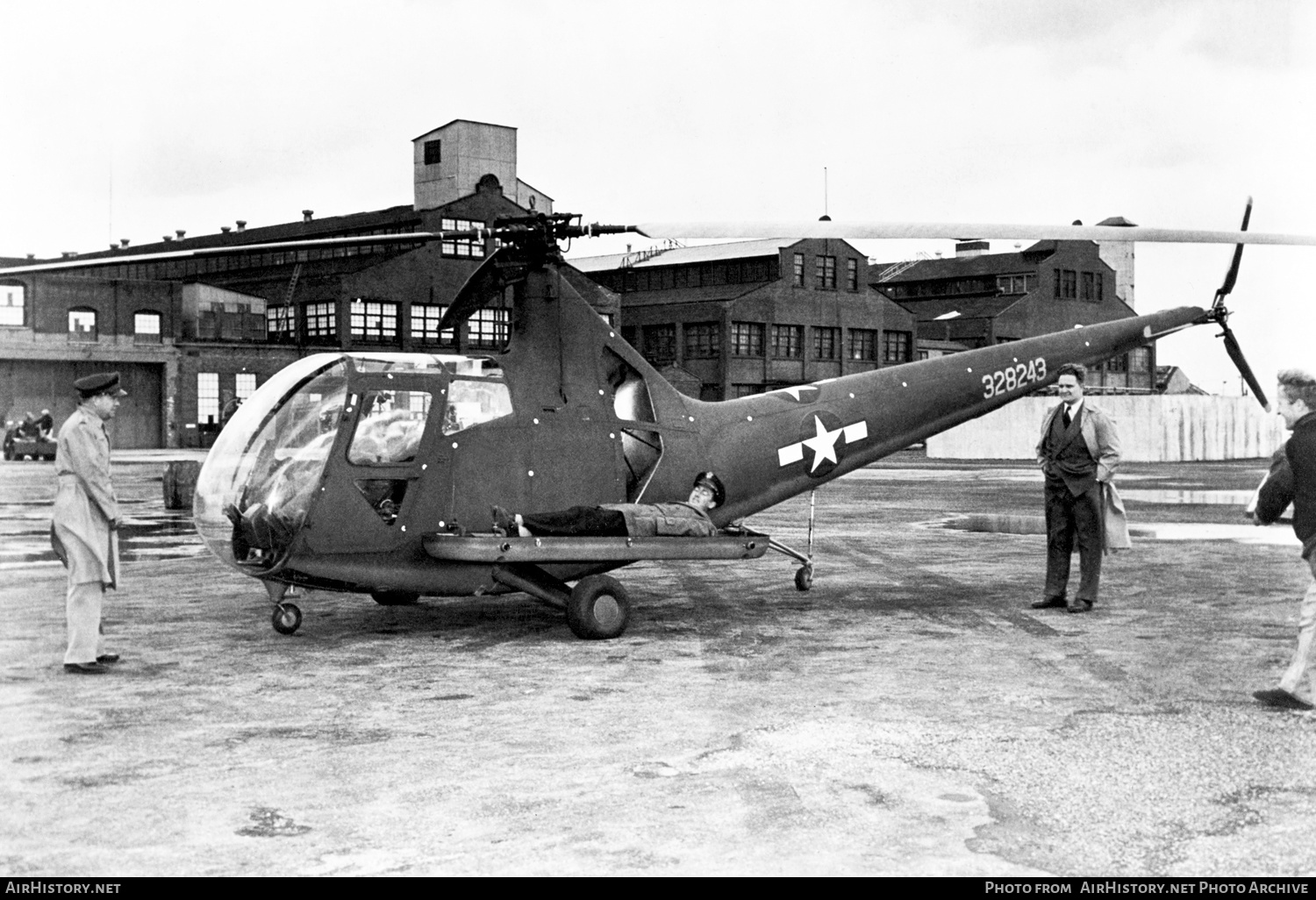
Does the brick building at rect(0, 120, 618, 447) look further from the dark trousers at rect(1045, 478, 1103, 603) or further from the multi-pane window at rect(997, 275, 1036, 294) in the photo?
the dark trousers at rect(1045, 478, 1103, 603)

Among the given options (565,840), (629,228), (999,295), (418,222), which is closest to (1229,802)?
(565,840)

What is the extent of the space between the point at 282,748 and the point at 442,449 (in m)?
3.61

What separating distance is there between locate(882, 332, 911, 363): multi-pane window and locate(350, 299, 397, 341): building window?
28446 mm

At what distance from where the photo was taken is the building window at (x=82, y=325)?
5831 cm

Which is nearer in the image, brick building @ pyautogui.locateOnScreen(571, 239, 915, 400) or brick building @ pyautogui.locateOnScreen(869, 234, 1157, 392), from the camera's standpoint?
brick building @ pyautogui.locateOnScreen(571, 239, 915, 400)

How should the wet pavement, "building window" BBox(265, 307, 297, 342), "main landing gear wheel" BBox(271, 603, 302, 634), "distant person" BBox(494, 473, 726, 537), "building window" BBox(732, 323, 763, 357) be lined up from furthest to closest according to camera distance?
"building window" BBox(732, 323, 763, 357) → "building window" BBox(265, 307, 297, 342) → "distant person" BBox(494, 473, 726, 537) → "main landing gear wheel" BBox(271, 603, 302, 634) → the wet pavement

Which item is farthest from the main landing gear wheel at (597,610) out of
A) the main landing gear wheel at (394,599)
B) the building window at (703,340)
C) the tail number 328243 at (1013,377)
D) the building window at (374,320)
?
the building window at (703,340)

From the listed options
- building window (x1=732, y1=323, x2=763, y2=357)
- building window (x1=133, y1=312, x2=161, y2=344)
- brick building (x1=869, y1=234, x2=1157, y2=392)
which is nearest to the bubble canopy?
building window (x1=133, y1=312, x2=161, y2=344)

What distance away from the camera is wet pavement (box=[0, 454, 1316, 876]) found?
486cm

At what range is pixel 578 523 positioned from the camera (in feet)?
32.0

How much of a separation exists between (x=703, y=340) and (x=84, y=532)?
58.7m

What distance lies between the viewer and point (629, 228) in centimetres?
972

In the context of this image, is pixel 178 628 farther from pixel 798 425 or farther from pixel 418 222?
pixel 418 222

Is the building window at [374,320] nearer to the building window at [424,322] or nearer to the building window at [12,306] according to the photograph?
the building window at [424,322]
